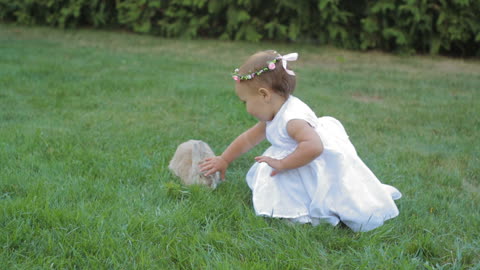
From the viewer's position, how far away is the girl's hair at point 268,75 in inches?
96.2

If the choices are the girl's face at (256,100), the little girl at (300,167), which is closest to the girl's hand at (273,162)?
the little girl at (300,167)

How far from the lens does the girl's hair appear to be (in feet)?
8.02

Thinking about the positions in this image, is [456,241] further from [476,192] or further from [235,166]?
[235,166]

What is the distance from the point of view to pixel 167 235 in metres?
2.27

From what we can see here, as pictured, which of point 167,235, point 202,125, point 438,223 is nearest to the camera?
point 167,235

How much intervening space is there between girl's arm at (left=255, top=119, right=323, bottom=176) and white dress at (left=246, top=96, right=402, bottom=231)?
0.05 meters

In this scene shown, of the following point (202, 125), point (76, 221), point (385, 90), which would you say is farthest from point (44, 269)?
point (385, 90)

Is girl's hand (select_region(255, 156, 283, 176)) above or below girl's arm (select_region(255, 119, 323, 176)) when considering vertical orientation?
below

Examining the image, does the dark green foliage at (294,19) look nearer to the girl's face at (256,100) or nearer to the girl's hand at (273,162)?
the girl's face at (256,100)

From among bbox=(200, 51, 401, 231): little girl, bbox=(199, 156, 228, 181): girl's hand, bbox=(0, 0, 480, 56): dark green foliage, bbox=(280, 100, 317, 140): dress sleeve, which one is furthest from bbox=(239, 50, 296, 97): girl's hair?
bbox=(0, 0, 480, 56): dark green foliage

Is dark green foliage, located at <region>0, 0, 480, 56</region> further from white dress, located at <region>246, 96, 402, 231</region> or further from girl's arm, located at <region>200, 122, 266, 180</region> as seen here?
white dress, located at <region>246, 96, 402, 231</region>

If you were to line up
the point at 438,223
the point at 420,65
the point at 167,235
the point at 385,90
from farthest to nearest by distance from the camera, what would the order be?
the point at 420,65
the point at 385,90
the point at 438,223
the point at 167,235

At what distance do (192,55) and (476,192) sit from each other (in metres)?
5.64

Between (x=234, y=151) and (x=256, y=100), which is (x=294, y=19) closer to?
(x=234, y=151)
